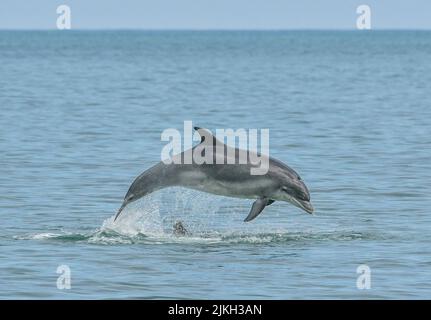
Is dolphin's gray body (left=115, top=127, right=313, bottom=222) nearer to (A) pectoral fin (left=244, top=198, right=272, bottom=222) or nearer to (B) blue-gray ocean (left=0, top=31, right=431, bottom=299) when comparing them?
(A) pectoral fin (left=244, top=198, right=272, bottom=222)

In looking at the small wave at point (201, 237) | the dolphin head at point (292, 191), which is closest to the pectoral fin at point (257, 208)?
the dolphin head at point (292, 191)

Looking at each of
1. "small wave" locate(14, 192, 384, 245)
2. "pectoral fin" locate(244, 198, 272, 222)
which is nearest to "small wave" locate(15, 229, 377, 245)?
"small wave" locate(14, 192, 384, 245)

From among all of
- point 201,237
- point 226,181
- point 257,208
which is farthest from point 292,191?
point 201,237

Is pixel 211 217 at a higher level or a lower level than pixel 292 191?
lower

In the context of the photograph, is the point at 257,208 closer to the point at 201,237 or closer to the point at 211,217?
the point at 201,237

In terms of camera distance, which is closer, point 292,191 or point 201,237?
point 292,191

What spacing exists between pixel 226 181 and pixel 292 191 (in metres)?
1.12

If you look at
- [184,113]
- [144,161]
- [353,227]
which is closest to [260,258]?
[353,227]

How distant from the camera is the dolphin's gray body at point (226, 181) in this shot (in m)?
21.6

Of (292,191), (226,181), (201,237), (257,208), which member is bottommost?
(201,237)

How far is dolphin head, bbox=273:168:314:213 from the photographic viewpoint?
21891 millimetres

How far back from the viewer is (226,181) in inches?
859

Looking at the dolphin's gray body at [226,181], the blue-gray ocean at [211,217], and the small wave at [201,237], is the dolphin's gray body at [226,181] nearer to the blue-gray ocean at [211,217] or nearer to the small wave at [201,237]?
the small wave at [201,237]
